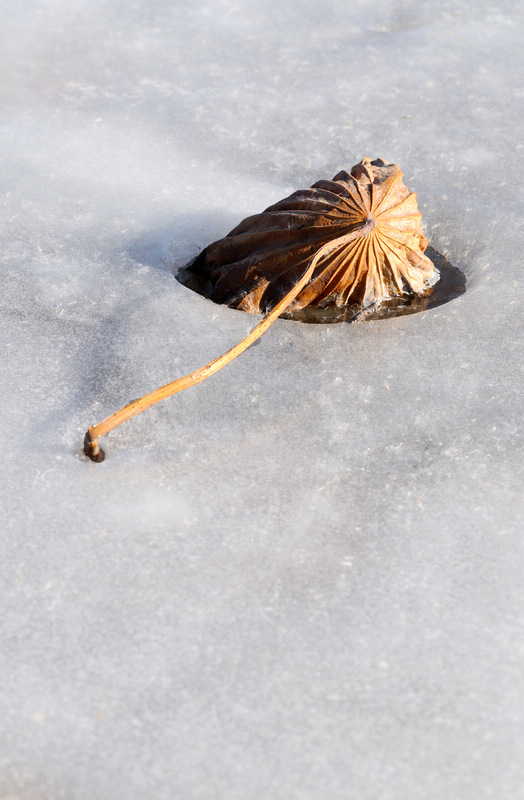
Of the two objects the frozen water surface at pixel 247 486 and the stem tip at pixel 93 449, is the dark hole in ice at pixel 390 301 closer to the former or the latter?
the frozen water surface at pixel 247 486

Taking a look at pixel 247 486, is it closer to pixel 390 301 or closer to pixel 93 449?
pixel 93 449

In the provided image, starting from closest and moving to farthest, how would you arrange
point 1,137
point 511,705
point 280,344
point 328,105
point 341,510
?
point 511,705 → point 341,510 → point 280,344 → point 1,137 → point 328,105

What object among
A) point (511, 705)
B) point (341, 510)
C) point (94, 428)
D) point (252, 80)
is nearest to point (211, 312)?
point (94, 428)

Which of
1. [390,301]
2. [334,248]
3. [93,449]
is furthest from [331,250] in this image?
[93,449]

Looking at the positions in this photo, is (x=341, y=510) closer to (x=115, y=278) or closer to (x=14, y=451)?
(x=14, y=451)

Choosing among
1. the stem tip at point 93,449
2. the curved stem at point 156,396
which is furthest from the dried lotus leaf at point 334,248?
the stem tip at point 93,449

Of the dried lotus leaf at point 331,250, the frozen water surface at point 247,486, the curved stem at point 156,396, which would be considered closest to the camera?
the frozen water surface at point 247,486
